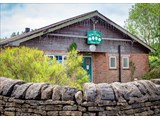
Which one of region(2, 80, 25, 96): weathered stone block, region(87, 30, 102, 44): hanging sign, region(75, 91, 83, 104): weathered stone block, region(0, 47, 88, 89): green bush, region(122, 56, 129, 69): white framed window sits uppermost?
region(87, 30, 102, 44): hanging sign

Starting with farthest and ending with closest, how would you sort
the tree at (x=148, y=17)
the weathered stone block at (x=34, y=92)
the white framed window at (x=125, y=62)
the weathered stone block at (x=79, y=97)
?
the white framed window at (x=125, y=62) → the tree at (x=148, y=17) → the weathered stone block at (x=34, y=92) → the weathered stone block at (x=79, y=97)

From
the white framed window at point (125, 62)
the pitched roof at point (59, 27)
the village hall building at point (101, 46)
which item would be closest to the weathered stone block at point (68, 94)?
the pitched roof at point (59, 27)

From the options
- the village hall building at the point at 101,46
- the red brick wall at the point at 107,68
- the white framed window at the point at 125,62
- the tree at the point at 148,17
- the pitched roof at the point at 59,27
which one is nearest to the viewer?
the tree at the point at 148,17

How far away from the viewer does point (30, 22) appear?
283 inches

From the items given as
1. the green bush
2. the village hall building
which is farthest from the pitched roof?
the green bush

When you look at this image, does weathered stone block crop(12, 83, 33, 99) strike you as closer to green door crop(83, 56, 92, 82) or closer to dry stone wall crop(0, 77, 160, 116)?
dry stone wall crop(0, 77, 160, 116)

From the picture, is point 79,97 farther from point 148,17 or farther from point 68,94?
point 148,17

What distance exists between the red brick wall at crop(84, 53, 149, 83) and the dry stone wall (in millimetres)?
4547

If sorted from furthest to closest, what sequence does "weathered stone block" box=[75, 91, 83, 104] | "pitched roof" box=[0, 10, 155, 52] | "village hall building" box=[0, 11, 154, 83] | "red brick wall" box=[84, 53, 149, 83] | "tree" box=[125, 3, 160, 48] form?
"red brick wall" box=[84, 53, 149, 83], "village hall building" box=[0, 11, 154, 83], "pitched roof" box=[0, 10, 155, 52], "tree" box=[125, 3, 160, 48], "weathered stone block" box=[75, 91, 83, 104]

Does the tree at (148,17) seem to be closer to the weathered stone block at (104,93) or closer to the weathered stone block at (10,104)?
the weathered stone block at (104,93)

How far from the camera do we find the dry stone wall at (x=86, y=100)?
2727mm

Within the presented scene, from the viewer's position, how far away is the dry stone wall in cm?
273

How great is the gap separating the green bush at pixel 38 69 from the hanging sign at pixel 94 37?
309 centimetres

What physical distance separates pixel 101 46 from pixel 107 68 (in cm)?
66
